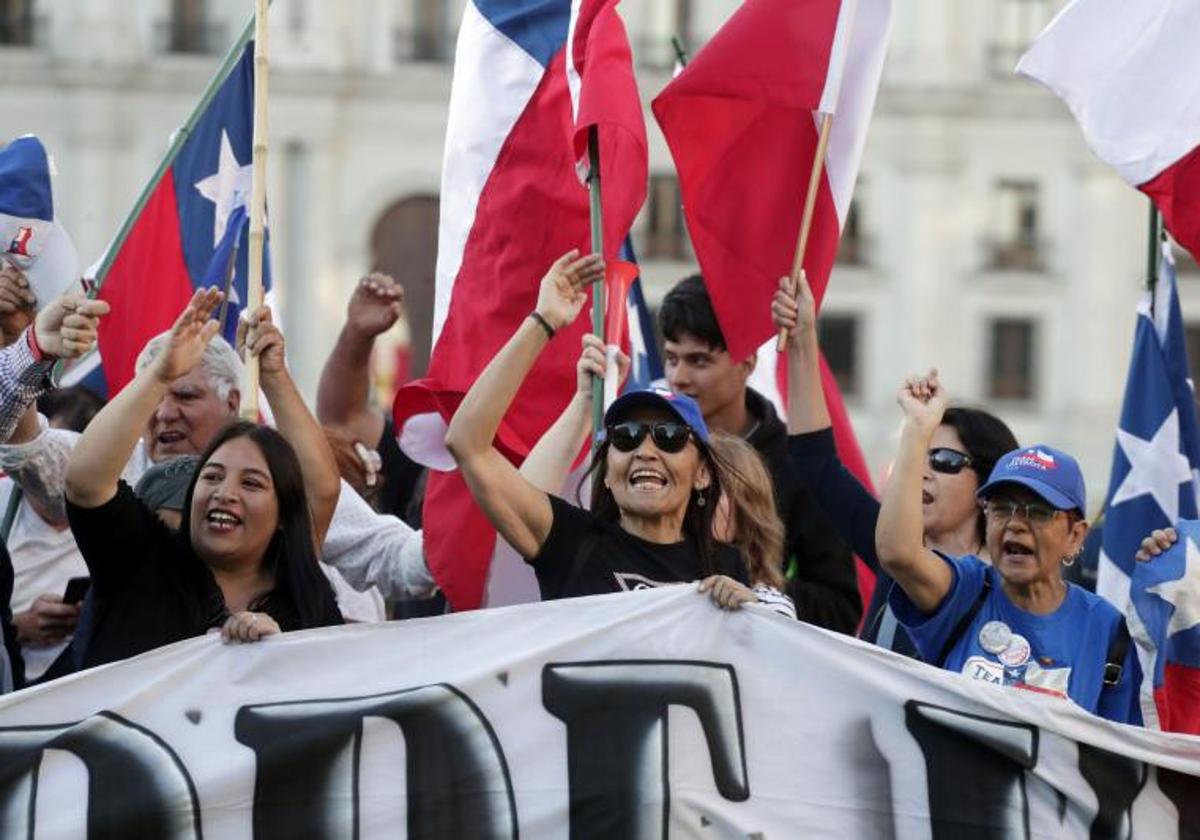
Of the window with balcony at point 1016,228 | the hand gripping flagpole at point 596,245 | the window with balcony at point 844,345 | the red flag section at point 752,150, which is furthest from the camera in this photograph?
the window with balcony at point 1016,228

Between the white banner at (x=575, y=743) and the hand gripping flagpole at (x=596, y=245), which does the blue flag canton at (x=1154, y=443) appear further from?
the white banner at (x=575, y=743)

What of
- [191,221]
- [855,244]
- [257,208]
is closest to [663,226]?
[855,244]

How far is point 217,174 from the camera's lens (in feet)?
25.3

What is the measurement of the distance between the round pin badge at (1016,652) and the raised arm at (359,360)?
2653mm

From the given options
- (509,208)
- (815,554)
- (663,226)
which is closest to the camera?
(815,554)

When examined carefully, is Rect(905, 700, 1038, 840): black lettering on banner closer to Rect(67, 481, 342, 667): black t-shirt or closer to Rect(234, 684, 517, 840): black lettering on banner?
Rect(234, 684, 517, 840): black lettering on banner

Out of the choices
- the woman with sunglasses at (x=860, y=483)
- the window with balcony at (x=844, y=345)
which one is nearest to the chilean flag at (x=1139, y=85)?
the woman with sunglasses at (x=860, y=483)

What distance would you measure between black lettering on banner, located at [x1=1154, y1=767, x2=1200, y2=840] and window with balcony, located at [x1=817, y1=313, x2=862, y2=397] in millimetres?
33607

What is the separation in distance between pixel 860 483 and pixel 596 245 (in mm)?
848

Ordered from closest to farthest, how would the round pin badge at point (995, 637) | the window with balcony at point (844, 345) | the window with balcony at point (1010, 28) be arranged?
the round pin badge at point (995, 637)
the window with balcony at point (844, 345)
the window with balcony at point (1010, 28)

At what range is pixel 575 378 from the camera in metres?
6.91

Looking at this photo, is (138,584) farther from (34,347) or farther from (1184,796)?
(1184,796)

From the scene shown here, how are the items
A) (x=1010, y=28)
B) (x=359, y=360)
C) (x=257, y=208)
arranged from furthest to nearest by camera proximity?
(x=1010, y=28), (x=359, y=360), (x=257, y=208)

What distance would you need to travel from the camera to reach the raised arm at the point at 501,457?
5.55m
